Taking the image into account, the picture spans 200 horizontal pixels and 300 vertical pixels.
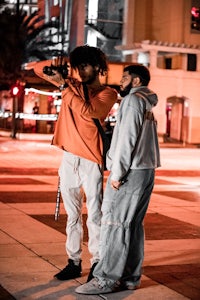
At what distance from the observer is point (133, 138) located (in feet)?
19.5

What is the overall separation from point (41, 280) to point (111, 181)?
117 centimetres

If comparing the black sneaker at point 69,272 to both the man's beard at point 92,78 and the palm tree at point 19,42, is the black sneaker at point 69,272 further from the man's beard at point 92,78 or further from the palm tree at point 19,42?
the palm tree at point 19,42

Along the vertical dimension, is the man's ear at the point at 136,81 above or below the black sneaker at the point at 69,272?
above

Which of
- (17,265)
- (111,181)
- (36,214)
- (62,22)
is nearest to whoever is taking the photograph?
(111,181)

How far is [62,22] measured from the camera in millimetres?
42375

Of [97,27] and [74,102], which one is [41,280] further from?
[97,27]

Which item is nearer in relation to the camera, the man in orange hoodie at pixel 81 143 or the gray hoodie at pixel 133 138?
the gray hoodie at pixel 133 138

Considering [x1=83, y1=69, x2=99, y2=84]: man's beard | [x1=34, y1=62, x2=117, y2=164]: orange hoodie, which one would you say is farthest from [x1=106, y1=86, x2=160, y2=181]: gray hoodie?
[x1=83, y1=69, x2=99, y2=84]: man's beard

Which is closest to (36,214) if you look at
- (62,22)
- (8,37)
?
(62,22)

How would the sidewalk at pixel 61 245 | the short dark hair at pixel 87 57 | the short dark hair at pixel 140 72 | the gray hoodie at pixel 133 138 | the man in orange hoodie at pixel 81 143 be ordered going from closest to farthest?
the gray hoodie at pixel 133 138
the sidewalk at pixel 61 245
the short dark hair at pixel 140 72
the man in orange hoodie at pixel 81 143
the short dark hair at pixel 87 57

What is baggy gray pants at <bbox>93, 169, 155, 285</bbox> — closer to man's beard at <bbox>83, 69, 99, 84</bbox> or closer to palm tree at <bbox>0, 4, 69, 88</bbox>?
man's beard at <bbox>83, 69, 99, 84</bbox>

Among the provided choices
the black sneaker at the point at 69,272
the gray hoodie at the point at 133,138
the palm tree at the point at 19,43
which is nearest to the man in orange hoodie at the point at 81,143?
the black sneaker at the point at 69,272

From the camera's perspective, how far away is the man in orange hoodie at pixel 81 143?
6.33 m

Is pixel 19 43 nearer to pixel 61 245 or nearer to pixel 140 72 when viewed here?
pixel 61 245
